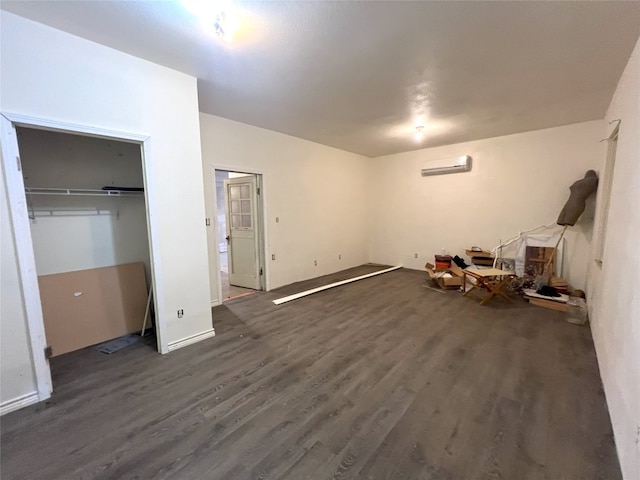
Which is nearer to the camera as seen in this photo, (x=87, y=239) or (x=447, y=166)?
(x=87, y=239)

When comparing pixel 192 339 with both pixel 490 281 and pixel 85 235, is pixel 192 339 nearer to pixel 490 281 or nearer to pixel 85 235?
pixel 85 235

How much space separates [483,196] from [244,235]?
4.63 m

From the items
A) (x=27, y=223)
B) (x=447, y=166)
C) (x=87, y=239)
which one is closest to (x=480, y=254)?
(x=447, y=166)

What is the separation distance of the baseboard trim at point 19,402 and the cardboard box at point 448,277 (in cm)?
508

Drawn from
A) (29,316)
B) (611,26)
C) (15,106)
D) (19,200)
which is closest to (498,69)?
(611,26)

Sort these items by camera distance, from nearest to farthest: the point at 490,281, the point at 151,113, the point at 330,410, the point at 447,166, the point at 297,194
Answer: the point at 330,410, the point at 151,113, the point at 490,281, the point at 297,194, the point at 447,166

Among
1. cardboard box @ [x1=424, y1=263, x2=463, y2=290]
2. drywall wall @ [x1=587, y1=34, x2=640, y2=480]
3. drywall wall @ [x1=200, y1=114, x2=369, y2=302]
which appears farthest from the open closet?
cardboard box @ [x1=424, y1=263, x2=463, y2=290]

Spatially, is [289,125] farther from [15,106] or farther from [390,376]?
[390,376]

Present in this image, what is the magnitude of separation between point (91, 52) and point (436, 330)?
420cm

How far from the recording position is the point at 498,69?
2.53m

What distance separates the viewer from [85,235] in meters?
2.81

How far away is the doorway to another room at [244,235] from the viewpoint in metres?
4.62

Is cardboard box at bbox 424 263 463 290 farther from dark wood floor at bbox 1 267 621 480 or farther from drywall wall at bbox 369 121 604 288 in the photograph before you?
dark wood floor at bbox 1 267 621 480

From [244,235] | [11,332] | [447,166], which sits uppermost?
[447,166]
